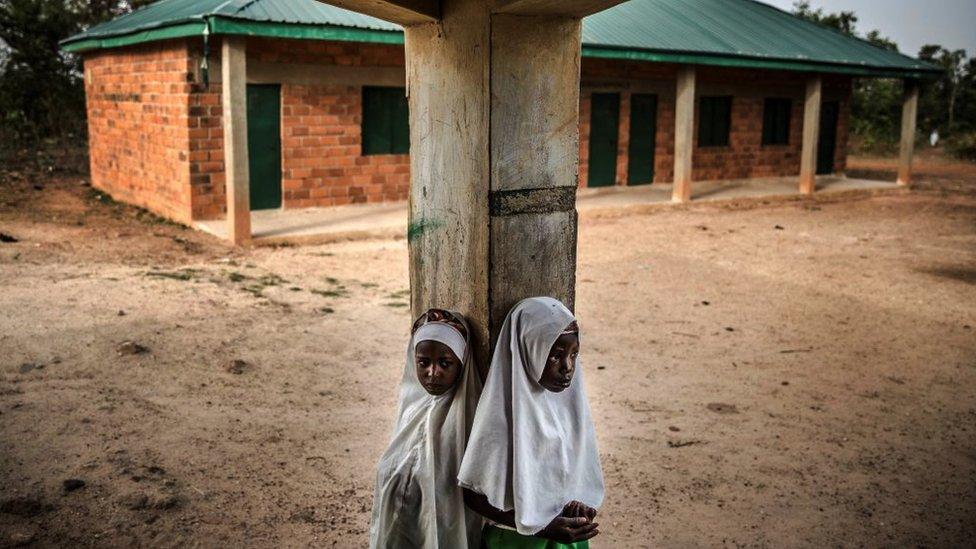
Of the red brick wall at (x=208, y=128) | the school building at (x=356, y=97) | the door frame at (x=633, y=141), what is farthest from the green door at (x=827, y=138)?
the red brick wall at (x=208, y=128)

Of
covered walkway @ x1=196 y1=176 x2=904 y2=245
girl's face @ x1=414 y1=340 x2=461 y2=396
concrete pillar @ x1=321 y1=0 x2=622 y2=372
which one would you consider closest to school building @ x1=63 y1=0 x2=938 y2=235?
covered walkway @ x1=196 y1=176 x2=904 y2=245

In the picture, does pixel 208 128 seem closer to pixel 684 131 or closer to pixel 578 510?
pixel 684 131

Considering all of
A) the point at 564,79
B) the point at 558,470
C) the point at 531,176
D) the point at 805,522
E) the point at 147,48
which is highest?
the point at 147,48

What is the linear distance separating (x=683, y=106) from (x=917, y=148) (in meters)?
19.7

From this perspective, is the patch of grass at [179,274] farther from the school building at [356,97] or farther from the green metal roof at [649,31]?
the green metal roof at [649,31]

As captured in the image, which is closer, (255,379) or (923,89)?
(255,379)

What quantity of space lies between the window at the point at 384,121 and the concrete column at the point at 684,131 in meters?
5.13

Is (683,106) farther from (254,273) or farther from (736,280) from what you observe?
(254,273)

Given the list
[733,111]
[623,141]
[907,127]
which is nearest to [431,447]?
[623,141]

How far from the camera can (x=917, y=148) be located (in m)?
30.0

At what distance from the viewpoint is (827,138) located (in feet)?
63.7

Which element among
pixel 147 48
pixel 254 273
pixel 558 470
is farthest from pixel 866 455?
pixel 147 48

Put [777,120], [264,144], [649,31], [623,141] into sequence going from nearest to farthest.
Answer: [264,144], [649,31], [623,141], [777,120]

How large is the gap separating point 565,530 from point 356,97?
1082 cm
